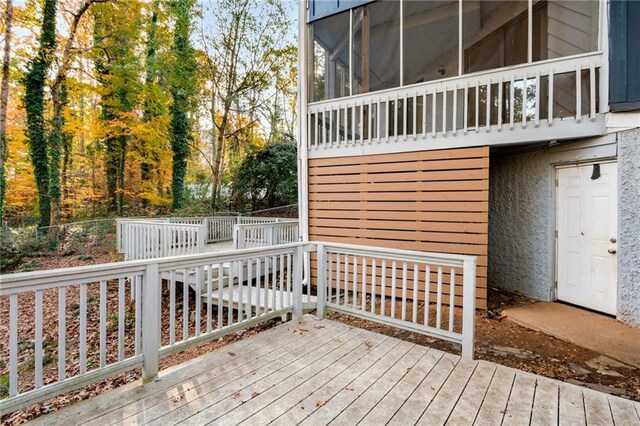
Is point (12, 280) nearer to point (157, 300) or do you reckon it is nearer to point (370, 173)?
point (157, 300)

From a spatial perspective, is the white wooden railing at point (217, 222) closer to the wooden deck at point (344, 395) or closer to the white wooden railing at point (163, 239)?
the white wooden railing at point (163, 239)

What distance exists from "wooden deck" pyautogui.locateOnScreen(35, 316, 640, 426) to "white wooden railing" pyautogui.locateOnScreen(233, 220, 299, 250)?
3.44 m

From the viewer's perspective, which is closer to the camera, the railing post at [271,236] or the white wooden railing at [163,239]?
the white wooden railing at [163,239]

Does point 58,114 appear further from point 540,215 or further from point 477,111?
point 540,215

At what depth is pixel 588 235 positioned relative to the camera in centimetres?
406

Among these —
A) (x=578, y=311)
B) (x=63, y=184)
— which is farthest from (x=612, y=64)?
(x=63, y=184)

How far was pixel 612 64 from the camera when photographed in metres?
3.55

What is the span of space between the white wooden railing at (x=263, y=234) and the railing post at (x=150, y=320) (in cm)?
368

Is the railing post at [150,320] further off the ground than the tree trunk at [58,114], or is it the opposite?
the tree trunk at [58,114]

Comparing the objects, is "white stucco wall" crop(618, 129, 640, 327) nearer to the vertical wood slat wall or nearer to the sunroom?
the sunroom

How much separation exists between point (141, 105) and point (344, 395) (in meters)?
13.6

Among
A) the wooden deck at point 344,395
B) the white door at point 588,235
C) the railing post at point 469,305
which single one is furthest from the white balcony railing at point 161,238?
the white door at point 588,235

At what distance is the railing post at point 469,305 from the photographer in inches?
98.9

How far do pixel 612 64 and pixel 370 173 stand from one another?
10.2 ft
